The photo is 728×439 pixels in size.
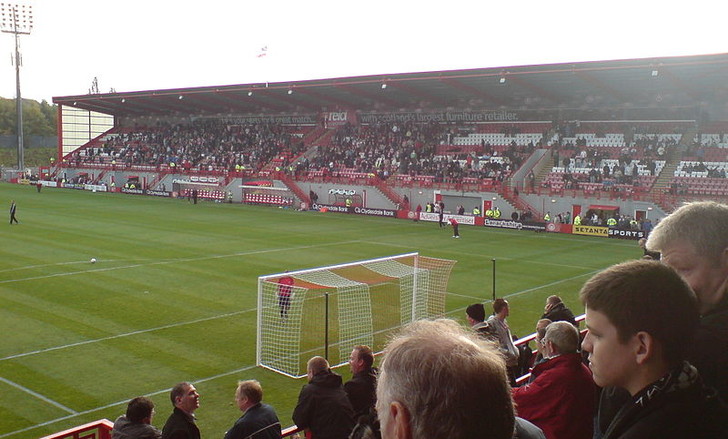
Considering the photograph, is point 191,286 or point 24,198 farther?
point 24,198

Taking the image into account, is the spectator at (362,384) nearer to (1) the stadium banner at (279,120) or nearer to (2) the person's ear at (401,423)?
(2) the person's ear at (401,423)

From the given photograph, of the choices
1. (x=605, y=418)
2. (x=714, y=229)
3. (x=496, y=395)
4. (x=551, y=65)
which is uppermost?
(x=551, y=65)

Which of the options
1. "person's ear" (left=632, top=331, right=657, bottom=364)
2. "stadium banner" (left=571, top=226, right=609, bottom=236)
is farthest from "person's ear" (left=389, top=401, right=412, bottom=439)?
"stadium banner" (left=571, top=226, right=609, bottom=236)

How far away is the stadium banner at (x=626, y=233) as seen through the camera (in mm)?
37256

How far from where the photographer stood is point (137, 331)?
16516 mm

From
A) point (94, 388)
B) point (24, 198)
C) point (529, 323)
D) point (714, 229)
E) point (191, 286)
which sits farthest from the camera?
point (24, 198)

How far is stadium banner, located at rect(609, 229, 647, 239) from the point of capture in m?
37.3

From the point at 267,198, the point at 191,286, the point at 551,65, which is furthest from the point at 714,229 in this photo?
the point at 267,198

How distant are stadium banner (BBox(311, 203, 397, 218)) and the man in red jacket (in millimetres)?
43276

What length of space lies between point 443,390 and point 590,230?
40232 mm

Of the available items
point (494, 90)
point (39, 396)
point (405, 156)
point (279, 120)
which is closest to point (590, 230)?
point (494, 90)

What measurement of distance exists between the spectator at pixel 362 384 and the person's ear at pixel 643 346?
4943mm

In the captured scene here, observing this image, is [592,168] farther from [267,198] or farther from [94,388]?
[94,388]

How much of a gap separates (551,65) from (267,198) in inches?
1029
